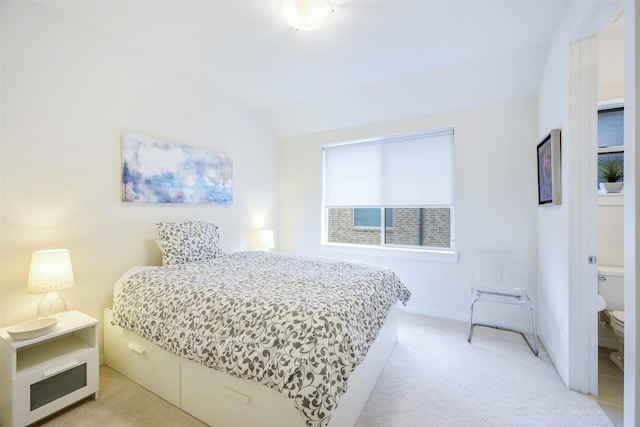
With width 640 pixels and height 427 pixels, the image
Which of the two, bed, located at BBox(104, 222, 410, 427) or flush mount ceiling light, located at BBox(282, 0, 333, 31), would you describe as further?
flush mount ceiling light, located at BBox(282, 0, 333, 31)

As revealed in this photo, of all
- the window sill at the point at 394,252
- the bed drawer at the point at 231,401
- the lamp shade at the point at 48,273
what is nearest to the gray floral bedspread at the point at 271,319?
the bed drawer at the point at 231,401

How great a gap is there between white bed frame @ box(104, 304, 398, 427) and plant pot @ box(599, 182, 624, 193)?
227 centimetres

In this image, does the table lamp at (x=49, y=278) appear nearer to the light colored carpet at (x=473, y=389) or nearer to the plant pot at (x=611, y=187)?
Result: the light colored carpet at (x=473, y=389)

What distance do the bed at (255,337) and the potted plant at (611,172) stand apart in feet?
6.63

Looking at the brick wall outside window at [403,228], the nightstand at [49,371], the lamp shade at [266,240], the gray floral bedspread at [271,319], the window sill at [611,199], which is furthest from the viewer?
the brick wall outside window at [403,228]

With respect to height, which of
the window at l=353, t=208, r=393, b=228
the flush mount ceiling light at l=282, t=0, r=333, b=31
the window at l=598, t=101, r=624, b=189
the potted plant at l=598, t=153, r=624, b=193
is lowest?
the window at l=353, t=208, r=393, b=228

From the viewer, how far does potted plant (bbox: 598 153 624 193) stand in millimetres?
2215

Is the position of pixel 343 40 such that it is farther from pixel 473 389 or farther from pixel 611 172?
pixel 473 389

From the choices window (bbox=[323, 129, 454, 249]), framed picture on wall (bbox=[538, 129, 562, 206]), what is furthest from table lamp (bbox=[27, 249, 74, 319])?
framed picture on wall (bbox=[538, 129, 562, 206])

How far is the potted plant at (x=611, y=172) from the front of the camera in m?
2.21

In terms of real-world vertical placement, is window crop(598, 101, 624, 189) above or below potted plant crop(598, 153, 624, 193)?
above

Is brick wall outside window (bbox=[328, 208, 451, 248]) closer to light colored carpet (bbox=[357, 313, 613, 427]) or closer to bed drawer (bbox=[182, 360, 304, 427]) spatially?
light colored carpet (bbox=[357, 313, 613, 427])

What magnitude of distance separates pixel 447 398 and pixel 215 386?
1469mm

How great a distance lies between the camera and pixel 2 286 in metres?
1.67
